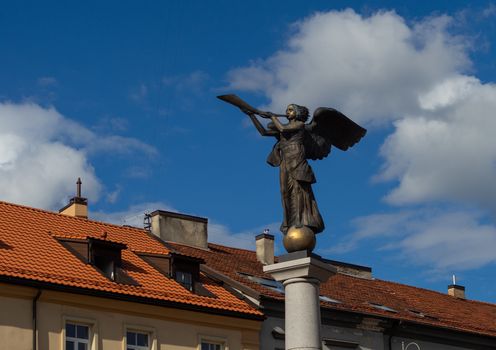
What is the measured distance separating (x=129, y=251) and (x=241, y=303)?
13.3 ft

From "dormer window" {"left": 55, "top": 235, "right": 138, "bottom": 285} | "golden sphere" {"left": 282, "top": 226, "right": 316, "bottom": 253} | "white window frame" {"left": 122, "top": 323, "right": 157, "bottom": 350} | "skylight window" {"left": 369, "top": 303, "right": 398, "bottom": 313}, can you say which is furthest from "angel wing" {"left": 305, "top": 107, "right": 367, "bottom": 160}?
"skylight window" {"left": 369, "top": 303, "right": 398, "bottom": 313}

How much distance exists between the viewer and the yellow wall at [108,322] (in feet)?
100

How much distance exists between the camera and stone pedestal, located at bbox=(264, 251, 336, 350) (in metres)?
19.5

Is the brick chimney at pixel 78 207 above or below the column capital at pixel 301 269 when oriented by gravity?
above

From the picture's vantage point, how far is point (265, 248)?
4419 centimetres

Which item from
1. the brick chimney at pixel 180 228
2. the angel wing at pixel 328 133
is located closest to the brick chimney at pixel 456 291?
the brick chimney at pixel 180 228

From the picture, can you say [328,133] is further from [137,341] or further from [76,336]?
[137,341]

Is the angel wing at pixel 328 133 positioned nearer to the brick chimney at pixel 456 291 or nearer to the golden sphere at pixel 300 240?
the golden sphere at pixel 300 240

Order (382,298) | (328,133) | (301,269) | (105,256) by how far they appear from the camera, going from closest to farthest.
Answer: (301,269), (328,133), (105,256), (382,298)

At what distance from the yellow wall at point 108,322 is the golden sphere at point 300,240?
486 inches

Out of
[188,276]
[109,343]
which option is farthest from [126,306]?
[188,276]

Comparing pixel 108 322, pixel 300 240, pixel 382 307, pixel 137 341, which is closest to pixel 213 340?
pixel 137 341

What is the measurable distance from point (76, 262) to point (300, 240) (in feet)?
48.4

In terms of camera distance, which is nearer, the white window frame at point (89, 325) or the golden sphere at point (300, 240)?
the golden sphere at point (300, 240)
